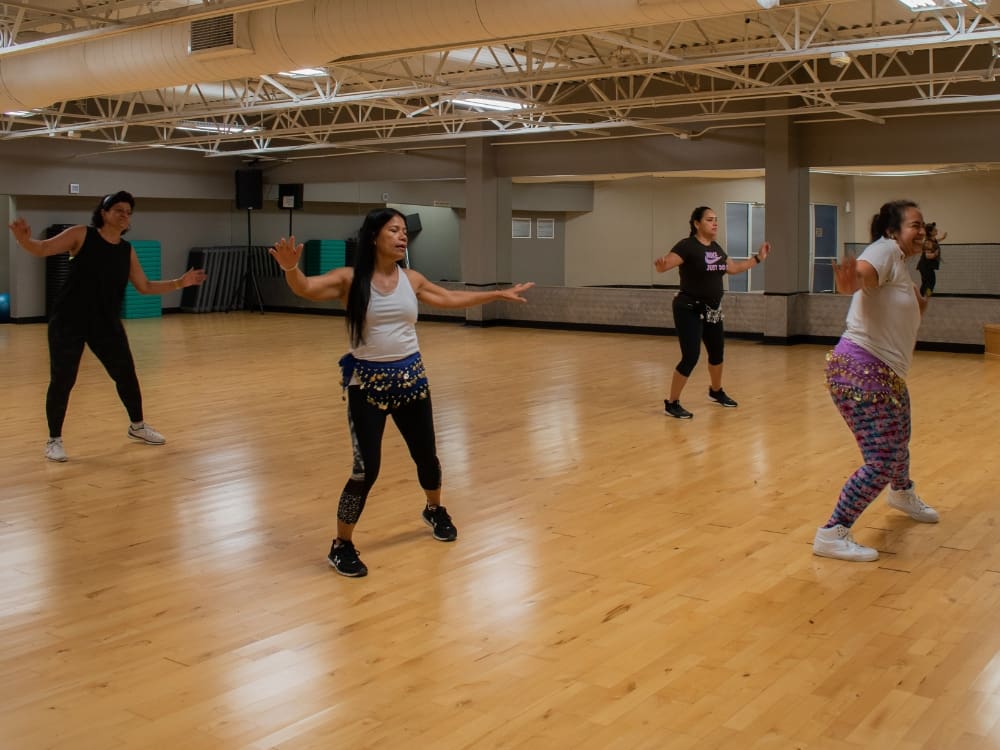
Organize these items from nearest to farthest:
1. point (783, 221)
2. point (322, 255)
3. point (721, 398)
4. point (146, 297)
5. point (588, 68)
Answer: point (721, 398), point (588, 68), point (783, 221), point (146, 297), point (322, 255)

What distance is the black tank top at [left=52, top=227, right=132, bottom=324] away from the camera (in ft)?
20.4

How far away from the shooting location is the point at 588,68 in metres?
10.3

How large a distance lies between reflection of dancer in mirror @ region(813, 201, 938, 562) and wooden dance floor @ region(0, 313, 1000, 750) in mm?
366

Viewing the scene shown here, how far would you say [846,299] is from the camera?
46.1 ft

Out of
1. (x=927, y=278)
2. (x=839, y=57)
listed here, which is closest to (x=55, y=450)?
(x=839, y=57)

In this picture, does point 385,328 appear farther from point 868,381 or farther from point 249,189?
point 249,189

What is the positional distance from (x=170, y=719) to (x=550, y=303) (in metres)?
14.1

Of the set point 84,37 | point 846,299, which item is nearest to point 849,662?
point 84,37

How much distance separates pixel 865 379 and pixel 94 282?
4.30 metres

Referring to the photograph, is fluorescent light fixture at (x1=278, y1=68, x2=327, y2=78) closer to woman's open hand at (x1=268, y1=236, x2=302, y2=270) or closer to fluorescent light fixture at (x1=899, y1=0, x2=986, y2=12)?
fluorescent light fixture at (x1=899, y1=0, x2=986, y2=12)

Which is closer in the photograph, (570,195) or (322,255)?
(570,195)

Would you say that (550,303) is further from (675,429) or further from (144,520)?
(144,520)

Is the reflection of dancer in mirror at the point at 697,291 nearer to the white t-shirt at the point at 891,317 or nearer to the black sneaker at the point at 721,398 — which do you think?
the black sneaker at the point at 721,398

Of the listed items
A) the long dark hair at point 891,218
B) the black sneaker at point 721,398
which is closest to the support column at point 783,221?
the black sneaker at point 721,398
